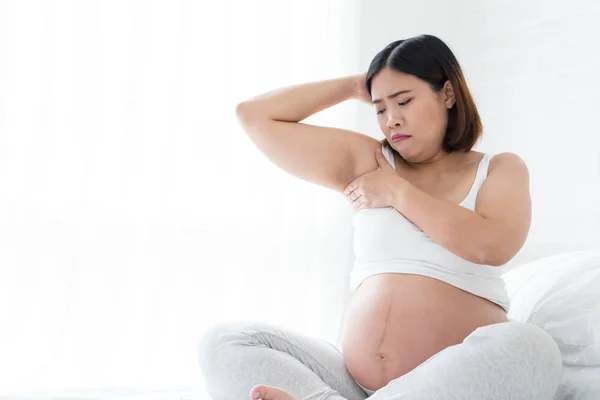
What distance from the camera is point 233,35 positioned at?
2531 mm

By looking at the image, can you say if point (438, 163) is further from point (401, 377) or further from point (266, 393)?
point (266, 393)

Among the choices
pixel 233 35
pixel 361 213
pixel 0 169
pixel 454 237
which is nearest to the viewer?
pixel 454 237

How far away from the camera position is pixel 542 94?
239 centimetres

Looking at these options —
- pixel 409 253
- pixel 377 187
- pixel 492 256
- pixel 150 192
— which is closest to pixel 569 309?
pixel 492 256

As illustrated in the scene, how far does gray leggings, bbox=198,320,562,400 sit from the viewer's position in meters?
1.11

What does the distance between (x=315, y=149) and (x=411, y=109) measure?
0.24m

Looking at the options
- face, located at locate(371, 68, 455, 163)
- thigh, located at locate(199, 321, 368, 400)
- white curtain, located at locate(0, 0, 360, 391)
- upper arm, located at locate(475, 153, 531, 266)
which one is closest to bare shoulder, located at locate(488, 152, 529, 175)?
upper arm, located at locate(475, 153, 531, 266)

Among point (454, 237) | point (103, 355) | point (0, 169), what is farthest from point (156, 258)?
point (454, 237)

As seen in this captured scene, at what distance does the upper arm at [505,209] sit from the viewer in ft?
4.54

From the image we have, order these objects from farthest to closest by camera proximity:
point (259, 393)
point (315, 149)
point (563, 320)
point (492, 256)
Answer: point (315, 149)
point (563, 320)
point (492, 256)
point (259, 393)

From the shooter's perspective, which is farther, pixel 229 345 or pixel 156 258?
pixel 156 258

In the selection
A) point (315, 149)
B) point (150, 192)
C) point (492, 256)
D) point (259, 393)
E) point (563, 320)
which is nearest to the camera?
point (259, 393)

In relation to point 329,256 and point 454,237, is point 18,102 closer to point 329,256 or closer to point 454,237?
point 329,256

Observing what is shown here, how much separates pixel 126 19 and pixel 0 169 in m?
0.63
